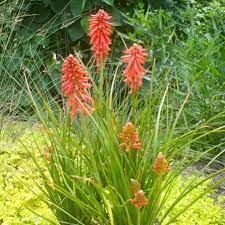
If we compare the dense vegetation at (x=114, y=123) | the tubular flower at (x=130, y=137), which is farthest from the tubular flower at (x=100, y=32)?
the tubular flower at (x=130, y=137)

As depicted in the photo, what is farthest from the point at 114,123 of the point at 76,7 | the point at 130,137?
the point at 76,7

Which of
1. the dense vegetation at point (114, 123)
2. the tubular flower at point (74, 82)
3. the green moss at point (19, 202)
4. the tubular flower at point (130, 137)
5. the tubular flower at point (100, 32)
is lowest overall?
the green moss at point (19, 202)

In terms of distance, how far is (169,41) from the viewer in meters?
4.67

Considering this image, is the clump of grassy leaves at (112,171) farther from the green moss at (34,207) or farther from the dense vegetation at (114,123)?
the green moss at (34,207)

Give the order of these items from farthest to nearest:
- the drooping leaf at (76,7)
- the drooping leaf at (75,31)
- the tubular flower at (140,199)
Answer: the drooping leaf at (75,31) → the drooping leaf at (76,7) → the tubular flower at (140,199)

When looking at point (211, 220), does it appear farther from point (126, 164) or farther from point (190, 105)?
point (190, 105)

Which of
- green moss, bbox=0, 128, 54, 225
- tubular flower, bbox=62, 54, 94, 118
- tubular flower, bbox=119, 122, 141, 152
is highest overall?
tubular flower, bbox=62, 54, 94, 118

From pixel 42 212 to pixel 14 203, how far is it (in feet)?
0.73

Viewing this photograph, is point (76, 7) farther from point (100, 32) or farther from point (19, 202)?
point (100, 32)

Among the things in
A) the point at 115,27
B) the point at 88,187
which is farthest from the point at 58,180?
the point at 115,27

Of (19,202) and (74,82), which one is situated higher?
(74,82)

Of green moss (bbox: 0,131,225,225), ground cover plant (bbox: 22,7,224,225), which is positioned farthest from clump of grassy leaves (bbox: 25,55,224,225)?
green moss (bbox: 0,131,225,225)

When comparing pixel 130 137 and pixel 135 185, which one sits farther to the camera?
pixel 130 137

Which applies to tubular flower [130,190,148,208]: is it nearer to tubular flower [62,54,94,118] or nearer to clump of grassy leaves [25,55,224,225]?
clump of grassy leaves [25,55,224,225]
